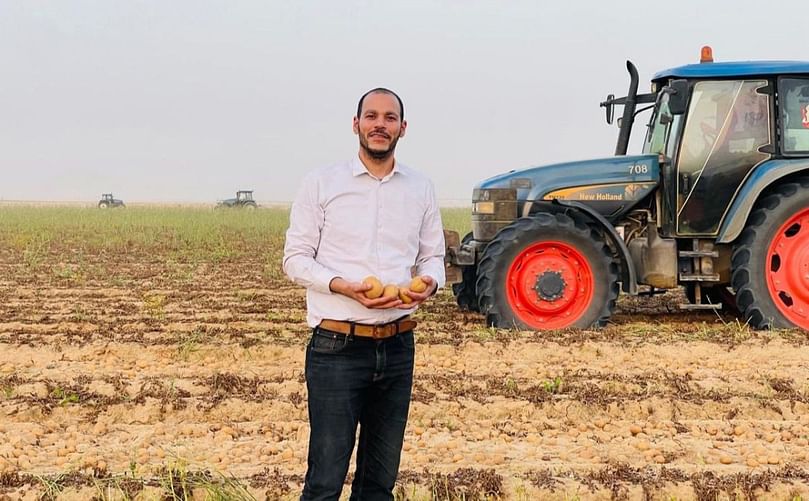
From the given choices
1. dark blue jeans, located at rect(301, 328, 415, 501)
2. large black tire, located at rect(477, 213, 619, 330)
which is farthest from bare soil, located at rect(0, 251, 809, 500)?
dark blue jeans, located at rect(301, 328, 415, 501)

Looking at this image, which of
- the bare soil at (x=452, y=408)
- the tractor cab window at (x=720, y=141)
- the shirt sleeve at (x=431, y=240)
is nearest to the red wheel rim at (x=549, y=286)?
the bare soil at (x=452, y=408)

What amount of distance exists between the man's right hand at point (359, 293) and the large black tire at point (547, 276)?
169 inches

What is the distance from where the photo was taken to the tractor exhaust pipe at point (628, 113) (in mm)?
7566

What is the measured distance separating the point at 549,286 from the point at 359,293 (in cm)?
455

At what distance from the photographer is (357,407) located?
9.43ft

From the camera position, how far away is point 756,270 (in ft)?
22.6

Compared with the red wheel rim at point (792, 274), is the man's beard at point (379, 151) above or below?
above

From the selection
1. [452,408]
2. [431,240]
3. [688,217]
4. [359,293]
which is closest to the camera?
[359,293]

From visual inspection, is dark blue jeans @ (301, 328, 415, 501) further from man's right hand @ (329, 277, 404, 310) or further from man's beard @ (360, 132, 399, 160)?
man's beard @ (360, 132, 399, 160)

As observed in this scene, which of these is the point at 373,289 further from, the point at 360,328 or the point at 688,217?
the point at 688,217

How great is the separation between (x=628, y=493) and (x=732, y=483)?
17.6 inches

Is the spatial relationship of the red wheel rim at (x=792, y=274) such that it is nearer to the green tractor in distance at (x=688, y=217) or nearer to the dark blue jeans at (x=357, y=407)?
the green tractor in distance at (x=688, y=217)

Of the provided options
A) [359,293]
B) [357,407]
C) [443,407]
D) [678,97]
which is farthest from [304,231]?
[678,97]

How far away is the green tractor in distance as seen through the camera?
688 cm
